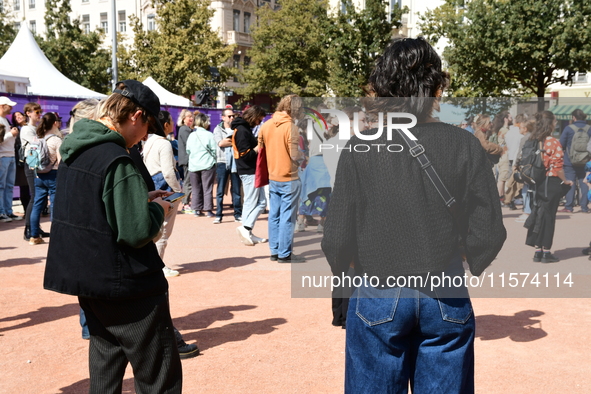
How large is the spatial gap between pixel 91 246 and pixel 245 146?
7.47 meters

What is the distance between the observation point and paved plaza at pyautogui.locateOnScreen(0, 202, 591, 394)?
4.38m

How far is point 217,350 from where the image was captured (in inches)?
198

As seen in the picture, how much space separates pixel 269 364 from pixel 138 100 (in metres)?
2.43

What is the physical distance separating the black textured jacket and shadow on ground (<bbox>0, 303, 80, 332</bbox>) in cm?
412

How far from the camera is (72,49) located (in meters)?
40.7

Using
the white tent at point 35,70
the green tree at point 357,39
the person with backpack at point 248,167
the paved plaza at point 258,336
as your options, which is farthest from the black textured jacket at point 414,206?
the green tree at point 357,39

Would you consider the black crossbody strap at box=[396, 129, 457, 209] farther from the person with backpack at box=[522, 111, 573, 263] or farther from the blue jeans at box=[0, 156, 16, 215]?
the blue jeans at box=[0, 156, 16, 215]

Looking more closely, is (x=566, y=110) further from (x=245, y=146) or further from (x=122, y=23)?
(x=122, y=23)

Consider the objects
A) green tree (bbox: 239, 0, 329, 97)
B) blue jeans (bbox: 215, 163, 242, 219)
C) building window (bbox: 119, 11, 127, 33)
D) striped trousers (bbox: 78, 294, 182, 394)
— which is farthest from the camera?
building window (bbox: 119, 11, 127, 33)

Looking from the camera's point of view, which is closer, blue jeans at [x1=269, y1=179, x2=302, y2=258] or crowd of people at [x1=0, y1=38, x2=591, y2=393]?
crowd of people at [x1=0, y1=38, x2=591, y2=393]

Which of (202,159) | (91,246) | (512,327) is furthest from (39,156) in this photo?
(91,246)

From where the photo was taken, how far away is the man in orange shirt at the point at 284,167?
818 cm

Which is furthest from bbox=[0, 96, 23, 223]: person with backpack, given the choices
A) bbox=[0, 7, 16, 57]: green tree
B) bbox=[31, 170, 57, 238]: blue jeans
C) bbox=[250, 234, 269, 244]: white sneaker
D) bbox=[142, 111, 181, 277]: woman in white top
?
bbox=[0, 7, 16, 57]: green tree

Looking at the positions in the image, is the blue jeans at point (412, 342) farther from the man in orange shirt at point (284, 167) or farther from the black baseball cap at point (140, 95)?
the man in orange shirt at point (284, 167)
